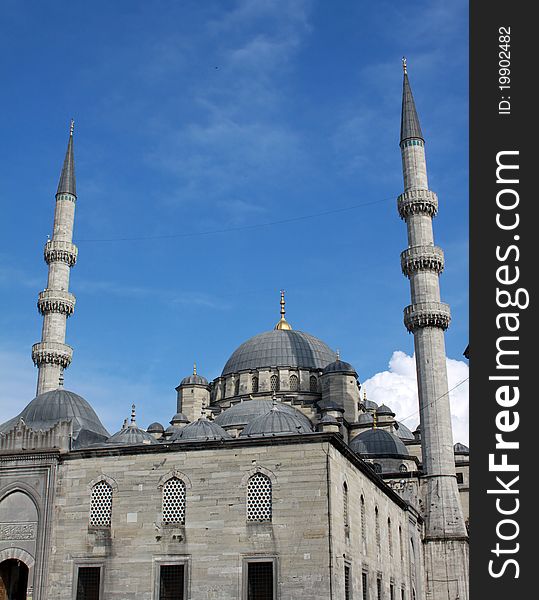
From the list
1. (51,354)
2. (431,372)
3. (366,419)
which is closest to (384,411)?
(366,419)

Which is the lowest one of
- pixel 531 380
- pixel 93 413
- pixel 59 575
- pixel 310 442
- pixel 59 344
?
pixel 59 575

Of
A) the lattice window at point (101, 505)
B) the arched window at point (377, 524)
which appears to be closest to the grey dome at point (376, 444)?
the arched window at point (377, 524)

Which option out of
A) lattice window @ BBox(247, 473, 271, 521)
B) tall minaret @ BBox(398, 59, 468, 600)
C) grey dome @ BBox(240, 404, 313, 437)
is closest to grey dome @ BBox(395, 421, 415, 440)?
tall minaret @ BBox(398, 59, 468, 600)

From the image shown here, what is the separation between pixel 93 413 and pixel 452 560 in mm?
15658

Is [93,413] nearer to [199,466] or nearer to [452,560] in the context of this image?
[199,466]

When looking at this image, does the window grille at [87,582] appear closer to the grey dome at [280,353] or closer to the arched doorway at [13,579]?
the arched doorway at [13,579]

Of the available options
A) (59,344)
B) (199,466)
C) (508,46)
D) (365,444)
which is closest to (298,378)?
(365,444)

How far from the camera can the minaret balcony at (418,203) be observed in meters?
35.1

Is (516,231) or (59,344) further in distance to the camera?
(59,344)

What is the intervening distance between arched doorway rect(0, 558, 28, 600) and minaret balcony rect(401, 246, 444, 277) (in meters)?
20.8

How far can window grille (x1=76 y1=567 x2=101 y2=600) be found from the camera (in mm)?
18797

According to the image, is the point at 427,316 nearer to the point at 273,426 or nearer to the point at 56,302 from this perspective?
the point at 273,426

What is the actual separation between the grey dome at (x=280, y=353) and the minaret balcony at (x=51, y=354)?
1034 centimetres

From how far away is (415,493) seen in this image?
3228 cm
